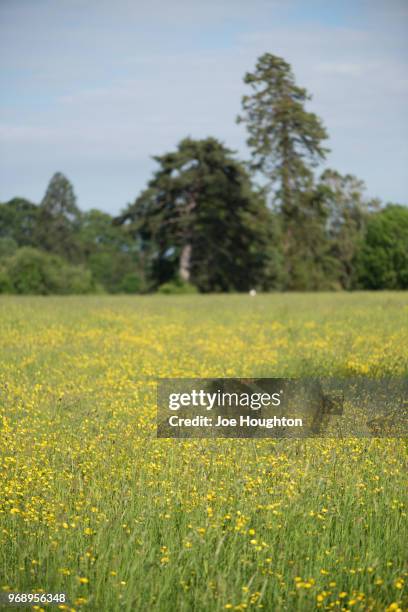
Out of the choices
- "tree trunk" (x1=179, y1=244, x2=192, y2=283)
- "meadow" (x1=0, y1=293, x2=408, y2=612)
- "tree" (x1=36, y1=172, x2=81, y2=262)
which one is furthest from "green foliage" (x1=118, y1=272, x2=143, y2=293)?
"meadow" (x1=0, y1=293, x2=408, y2=612)

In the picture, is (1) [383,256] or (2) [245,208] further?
(1) [383,256]

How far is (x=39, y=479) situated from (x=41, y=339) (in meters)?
11.1

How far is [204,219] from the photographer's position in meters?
64.1

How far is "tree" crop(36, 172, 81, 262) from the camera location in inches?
3091

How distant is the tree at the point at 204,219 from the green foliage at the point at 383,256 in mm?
13228

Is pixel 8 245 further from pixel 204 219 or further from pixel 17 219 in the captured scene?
pixel 204 219

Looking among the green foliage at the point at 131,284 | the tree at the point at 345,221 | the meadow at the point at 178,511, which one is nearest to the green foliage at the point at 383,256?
the tree at the point at 345,221

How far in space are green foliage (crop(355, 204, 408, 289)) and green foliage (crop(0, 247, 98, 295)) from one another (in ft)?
101

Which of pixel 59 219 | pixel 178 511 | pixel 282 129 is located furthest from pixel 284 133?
pixel 178 511

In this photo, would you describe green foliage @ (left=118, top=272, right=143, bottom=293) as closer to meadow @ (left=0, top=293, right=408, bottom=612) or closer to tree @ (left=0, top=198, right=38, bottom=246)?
tree @ (left=0, top=198, right=38, bottom=246)

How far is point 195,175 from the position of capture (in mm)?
62531

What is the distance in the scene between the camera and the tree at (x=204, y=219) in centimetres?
6197

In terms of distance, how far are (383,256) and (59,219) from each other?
98.3 ft

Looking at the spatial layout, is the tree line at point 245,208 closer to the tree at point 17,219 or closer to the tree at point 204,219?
the tree at point 204,219
